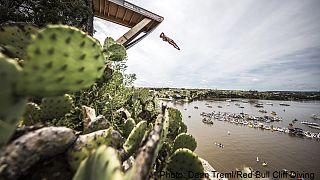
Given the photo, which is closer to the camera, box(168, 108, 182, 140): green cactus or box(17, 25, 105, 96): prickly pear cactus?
box(17, 25, 105, 96): prickly pear cactus

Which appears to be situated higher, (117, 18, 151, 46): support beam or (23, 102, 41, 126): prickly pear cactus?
(117, 18, 151, 46): support beam

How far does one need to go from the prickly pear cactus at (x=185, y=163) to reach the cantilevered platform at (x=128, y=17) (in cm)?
603

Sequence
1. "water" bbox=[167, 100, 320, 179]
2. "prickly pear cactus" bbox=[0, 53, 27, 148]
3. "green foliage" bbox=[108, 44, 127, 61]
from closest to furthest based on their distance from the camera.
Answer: "prickly pear cactus" bbox=[0, 53, 27, 148] < "green foliage" bbox=[108, 44, 127, 61] < "water" bbox=[167, 100, 320, 179]

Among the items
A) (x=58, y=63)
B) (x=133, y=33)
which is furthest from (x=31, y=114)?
(x=133, y=33)

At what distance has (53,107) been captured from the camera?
1733 mm

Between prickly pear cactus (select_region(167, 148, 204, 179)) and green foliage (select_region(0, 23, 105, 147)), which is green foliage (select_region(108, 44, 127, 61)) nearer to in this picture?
prickly pear cactus (select_region(167, 148, 204, 179))

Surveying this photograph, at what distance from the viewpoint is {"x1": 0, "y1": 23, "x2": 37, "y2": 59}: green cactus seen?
1351 millimetres

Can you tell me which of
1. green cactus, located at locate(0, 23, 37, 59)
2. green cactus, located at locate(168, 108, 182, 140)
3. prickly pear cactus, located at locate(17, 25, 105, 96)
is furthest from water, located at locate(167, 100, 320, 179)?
prickly pear cactus, located at locate(17, 25, 105, 96)

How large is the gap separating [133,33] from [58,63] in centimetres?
667

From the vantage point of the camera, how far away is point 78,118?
2.57 metres

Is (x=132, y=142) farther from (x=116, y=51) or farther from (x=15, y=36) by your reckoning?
(x=116, y=51)

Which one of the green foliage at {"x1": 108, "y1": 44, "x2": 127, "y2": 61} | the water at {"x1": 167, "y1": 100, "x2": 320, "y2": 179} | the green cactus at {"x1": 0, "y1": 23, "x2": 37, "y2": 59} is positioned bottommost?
the water at {"x1": 167, "y1": 100, "x2": 320, "y2": 179}

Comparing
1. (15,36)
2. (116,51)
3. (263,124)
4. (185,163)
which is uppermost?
(116,51)

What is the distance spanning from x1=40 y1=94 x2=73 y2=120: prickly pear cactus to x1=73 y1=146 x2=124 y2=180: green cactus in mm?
1099
